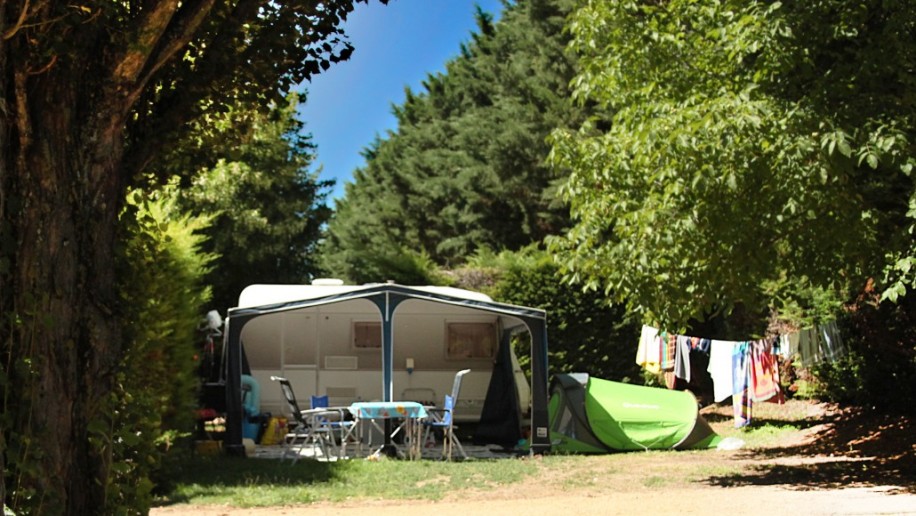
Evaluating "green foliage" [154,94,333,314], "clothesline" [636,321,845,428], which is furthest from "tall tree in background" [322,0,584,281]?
"clothesline" [636,321,845,428]

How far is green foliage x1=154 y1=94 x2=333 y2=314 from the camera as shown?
70.2ft

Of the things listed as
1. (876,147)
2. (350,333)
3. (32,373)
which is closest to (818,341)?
(876,147)

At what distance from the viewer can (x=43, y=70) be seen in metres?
3.64

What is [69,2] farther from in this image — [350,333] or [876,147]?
[350,333]

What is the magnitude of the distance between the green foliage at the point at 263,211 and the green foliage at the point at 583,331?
5.55m

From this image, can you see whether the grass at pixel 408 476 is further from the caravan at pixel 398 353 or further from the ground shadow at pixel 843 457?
the caravan at pixel 398 353

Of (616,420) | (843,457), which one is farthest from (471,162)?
(843,457)

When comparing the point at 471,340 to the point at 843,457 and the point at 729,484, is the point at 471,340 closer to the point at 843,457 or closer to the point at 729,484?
the point at 843,457

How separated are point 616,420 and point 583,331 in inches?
128

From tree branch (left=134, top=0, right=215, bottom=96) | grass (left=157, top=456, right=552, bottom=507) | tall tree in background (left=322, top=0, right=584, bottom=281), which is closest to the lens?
tree branch (left=134, top=0, right=215, bottom=96)

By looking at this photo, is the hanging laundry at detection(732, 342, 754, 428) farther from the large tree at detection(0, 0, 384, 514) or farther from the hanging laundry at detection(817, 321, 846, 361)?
the large tree at detection(0, 0, 384, 514)

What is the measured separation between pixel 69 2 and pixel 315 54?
1276 mm

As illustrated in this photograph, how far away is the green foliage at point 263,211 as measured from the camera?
21391 mm

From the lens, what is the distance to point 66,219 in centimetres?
373
